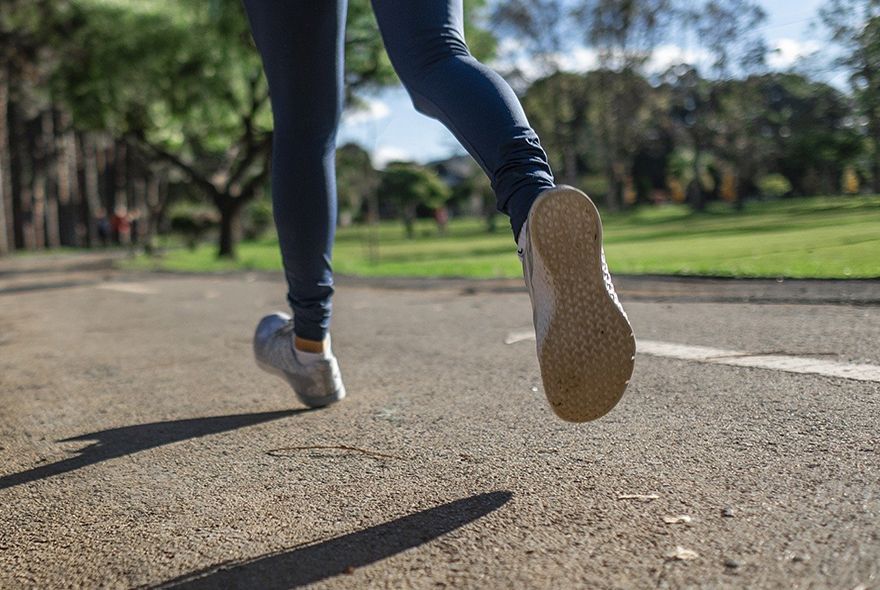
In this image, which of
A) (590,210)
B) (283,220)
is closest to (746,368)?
(590,210)

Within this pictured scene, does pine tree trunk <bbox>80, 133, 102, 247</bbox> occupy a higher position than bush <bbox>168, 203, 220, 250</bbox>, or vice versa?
pine tree trunk <bbox>80, 133, 102, 247</bbox>

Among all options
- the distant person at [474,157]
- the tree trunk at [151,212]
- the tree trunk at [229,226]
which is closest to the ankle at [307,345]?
the distant person at [474,157]

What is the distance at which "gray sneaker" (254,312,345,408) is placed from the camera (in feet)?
7.00

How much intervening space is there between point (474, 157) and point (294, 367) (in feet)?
2.82

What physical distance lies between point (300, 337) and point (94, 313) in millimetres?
4514

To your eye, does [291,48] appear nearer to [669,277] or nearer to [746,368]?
[746,368]

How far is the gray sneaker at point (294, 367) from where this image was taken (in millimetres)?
2133

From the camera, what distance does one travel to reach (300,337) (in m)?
2.14

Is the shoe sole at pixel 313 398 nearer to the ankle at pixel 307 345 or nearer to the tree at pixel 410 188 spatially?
the ankle at pixel 307 345

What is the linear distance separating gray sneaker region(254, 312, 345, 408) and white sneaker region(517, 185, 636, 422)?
0.92 m

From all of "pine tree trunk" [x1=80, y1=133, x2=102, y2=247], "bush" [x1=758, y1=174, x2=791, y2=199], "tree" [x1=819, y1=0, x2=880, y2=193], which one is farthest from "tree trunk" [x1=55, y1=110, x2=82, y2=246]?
"tree" [x1=819, y1=0, x2=880, y2=193]

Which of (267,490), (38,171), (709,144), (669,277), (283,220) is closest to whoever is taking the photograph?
(267,490)

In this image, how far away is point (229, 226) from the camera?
20328 millimetres

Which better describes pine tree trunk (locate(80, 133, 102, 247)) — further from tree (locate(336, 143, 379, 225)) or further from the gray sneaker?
the gray sneaker
